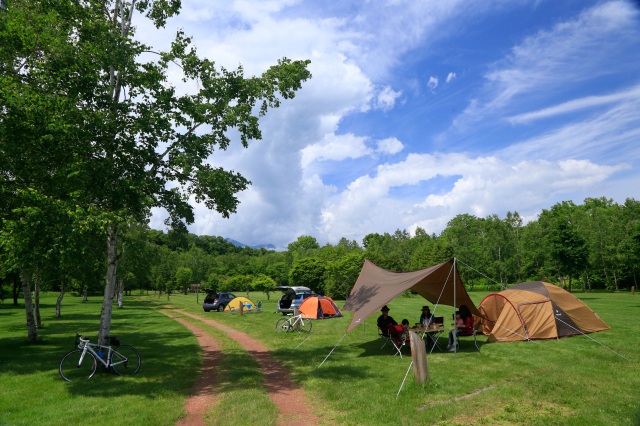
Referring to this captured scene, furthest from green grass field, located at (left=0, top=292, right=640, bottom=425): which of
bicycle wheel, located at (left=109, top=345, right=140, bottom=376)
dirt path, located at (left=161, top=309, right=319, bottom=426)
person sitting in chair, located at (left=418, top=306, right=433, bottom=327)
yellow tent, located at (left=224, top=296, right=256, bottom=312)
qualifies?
yellow tent, located at (left=224, top=296, right=256, bottom=312)

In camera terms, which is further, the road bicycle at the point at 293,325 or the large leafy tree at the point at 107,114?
the road bicycle at the point at 293,325

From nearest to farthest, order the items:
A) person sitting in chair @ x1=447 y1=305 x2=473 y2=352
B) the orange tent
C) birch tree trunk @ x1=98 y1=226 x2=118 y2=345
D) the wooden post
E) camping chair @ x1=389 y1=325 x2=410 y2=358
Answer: the wooden post < birch tree trunk @ x1=98 y1=226 x2=118 y2=345 < camping chair @ x1=389 y1=325 x2=410 y2=358 < person sitting in chair @ x1=447 y1=305 x2=473 y2=352 < the orange tent

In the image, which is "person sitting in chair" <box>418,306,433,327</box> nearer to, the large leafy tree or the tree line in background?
the tree line in background

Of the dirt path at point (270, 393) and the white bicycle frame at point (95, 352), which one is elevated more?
the white bicycle frame at point (95, 352)

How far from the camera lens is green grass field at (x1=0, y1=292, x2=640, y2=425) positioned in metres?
6.99

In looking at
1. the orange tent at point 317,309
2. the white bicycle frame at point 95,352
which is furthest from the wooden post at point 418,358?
the orange tent at point 317,309

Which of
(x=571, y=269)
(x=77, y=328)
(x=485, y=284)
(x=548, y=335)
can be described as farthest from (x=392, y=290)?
(x=485, y=284)

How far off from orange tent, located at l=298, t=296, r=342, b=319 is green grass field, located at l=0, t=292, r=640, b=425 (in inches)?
300

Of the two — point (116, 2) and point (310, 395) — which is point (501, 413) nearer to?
point (310, 395)

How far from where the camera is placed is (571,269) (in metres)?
35.3

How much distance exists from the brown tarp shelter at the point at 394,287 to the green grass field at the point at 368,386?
1.42 meters

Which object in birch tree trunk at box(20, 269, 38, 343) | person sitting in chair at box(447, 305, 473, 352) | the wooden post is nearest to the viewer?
the wooden post

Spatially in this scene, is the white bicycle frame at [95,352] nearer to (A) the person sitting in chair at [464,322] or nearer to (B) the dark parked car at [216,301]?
(A) the person sitting in chair at [464,322]

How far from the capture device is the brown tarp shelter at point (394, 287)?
11.9m
